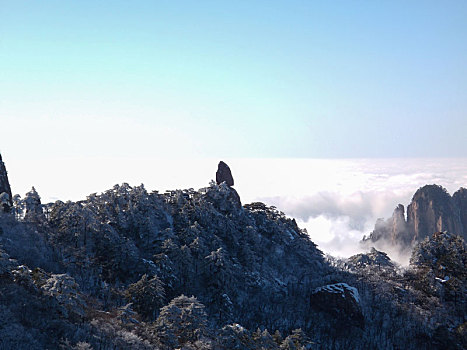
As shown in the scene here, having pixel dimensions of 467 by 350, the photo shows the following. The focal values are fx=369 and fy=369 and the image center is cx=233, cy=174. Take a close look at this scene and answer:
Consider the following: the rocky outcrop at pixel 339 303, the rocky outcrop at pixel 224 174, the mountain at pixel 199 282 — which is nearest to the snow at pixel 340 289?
the rocky outcrop at pixel 339 303

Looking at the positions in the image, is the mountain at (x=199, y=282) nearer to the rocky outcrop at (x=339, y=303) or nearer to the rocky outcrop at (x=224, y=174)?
the rocky outcrop at (x=339, y=303)

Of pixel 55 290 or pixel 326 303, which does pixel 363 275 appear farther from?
pixel 55 290

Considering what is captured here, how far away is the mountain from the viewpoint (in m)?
49.4

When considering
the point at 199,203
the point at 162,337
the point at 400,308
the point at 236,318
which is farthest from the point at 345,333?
the point at 162,337

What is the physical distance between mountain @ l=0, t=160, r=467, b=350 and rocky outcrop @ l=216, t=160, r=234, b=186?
2.10 ft

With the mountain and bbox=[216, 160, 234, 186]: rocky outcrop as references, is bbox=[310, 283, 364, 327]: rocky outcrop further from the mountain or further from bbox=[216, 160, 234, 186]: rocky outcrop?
bbox=[216, 160, 234, 186]: rocky outcrop

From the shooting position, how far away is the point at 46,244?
81.6m

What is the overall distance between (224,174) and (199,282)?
66.0 m

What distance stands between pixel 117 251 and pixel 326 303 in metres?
61.3

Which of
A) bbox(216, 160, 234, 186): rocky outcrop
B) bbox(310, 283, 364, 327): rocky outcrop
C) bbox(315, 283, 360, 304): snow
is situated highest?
bbox(216, 160, 234, 186): rocky outcrop

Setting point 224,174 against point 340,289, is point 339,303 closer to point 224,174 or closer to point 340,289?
point 340,289

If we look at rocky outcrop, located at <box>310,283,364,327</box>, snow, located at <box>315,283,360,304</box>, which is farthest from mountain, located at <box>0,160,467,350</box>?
snow, located at <box>315,283,360,304</box>

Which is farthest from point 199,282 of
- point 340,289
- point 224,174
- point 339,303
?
point 224,174

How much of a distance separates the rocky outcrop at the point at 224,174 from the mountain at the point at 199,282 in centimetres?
64
